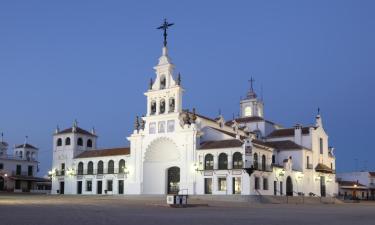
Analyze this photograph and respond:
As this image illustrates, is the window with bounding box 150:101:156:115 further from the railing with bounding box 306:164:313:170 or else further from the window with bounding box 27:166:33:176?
the window with bounding box 27:166:33:176

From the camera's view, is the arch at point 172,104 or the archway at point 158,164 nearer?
the arch at point 172,104

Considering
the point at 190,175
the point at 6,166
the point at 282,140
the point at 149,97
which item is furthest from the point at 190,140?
the point at 6,166

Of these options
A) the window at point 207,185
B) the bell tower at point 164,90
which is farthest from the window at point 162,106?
the window at point 207,185

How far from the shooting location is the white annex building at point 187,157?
56375 mm

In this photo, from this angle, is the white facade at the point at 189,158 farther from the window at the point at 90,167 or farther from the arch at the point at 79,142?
the arch at the point at 79,142

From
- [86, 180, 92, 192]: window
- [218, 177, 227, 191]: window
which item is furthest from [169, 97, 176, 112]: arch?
[86, 180, 92, 192]: window

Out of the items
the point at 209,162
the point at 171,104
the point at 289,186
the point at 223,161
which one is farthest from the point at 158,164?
the point at 289,186

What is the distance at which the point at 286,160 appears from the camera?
64.1 m

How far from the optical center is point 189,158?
58.7 m

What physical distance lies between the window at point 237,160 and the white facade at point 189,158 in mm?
112

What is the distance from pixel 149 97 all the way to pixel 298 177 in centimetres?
2244

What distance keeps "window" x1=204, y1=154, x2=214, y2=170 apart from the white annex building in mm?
117

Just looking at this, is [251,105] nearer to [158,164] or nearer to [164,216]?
[158,164]

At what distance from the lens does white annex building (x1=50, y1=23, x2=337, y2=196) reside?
2219 inches
